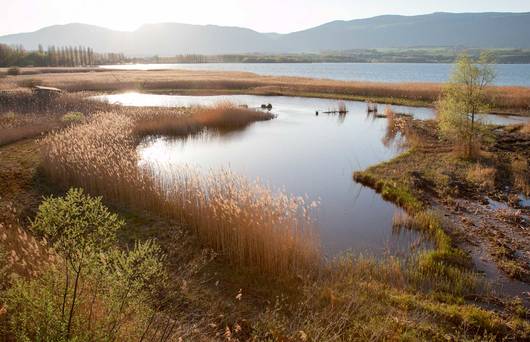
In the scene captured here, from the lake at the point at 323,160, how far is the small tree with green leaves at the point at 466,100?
3.64 meters

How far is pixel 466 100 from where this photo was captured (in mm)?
20797

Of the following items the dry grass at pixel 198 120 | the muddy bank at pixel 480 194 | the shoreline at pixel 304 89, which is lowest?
the muddy bank at pixel 480 194

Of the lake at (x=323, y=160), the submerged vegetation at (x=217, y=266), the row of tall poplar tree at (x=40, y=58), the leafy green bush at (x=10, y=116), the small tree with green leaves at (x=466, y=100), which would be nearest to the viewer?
the submerged vegetation at (x=217, y=266)

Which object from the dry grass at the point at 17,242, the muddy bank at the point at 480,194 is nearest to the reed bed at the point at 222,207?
the dry grass at the point at 17,242

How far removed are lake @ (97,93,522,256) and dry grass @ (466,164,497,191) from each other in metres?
4.61

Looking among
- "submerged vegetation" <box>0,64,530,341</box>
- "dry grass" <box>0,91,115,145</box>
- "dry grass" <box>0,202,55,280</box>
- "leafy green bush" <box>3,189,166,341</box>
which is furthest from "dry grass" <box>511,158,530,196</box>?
"dry grass" <box>0,91,115,145</box>

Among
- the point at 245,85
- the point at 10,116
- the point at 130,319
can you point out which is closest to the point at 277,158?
the point at 130,319

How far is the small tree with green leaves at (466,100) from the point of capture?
2034 centimetres

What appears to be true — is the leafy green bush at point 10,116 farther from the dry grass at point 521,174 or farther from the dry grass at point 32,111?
the dry grass at point 521,174

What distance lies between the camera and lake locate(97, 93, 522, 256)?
39.4 ft

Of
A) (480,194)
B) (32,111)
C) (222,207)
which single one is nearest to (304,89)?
(32,111)

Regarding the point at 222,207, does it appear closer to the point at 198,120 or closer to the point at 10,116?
the point at 198,120

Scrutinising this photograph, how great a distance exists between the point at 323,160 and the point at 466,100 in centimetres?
840

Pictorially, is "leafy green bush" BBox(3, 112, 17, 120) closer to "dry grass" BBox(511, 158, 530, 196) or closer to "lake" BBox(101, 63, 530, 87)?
"dry grass" BBox(511, 158, 530, 196)
